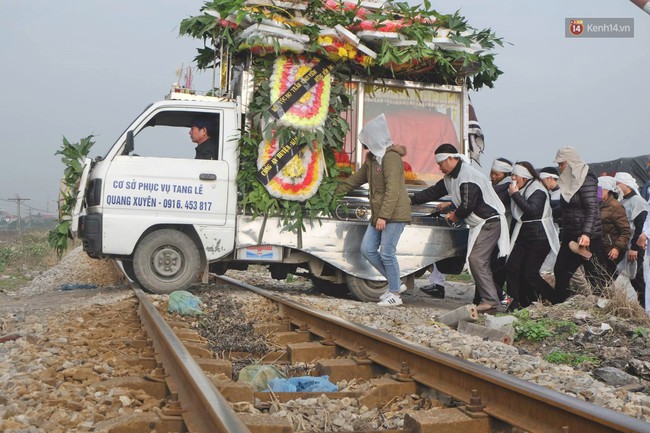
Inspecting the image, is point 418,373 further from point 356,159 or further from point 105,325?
point 356,159

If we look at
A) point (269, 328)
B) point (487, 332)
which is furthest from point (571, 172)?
point (269, 328)

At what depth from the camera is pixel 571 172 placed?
28.5 feet

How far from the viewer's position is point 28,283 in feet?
57.3

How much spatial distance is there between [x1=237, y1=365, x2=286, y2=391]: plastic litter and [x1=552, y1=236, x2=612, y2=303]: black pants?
5.23 metres

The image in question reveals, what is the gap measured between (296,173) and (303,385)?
5425 mm

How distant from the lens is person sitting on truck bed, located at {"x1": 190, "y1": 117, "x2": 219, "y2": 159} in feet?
31.4

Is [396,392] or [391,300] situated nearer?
[396,392]

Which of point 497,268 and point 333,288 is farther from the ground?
point 497,268

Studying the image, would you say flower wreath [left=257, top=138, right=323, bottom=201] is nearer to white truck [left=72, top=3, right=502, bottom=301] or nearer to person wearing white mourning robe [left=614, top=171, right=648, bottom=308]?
white truck [left=72, top=3, right=502, bottom=301]

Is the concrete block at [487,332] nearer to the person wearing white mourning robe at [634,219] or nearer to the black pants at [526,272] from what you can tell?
the black pants at [526,272]

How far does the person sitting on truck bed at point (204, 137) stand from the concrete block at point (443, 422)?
6509 mm

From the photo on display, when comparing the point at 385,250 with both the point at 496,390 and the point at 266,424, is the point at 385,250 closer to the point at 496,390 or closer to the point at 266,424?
the point at 496,390

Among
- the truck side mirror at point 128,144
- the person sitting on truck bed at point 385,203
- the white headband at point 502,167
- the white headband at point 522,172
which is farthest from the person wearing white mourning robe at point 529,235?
the truck side mirror at point 128,144

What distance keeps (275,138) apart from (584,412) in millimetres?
6802
